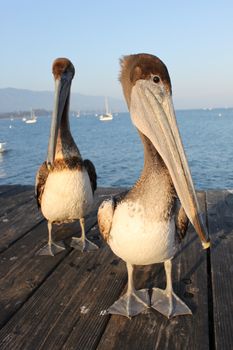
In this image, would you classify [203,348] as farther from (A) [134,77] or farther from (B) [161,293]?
(A) [134,77]

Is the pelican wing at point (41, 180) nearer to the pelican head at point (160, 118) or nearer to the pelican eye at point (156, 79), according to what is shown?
the pelican head at point (160, 118)

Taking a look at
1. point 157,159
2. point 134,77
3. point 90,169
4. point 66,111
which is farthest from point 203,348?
point 66,111

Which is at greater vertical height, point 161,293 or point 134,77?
point 134,77

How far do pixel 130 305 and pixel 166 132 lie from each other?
1232 millimetres

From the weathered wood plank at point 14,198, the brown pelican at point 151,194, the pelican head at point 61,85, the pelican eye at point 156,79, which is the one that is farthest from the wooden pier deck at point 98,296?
the pelican eye at point 156,79

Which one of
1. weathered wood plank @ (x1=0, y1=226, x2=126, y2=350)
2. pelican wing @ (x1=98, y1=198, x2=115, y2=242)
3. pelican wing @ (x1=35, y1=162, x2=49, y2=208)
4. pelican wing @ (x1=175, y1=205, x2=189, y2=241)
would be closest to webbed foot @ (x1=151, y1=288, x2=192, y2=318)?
weathered wood plank @ (x1=0, y1=226, x2=126, y2=350)

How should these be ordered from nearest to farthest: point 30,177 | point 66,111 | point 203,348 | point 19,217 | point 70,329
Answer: point 203,348
point 70,329
point 66,111
point 19,217
point 30,177

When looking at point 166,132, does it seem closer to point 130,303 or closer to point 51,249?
point 130,303

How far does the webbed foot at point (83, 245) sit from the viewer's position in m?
3.58

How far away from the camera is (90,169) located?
3879 mm

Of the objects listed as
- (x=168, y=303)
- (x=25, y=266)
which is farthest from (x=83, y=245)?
(x=168, y=303)

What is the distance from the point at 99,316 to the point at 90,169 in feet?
5.88

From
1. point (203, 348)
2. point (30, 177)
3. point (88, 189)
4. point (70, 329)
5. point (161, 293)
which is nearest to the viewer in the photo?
point (203, 348)

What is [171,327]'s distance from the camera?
2.28 m
